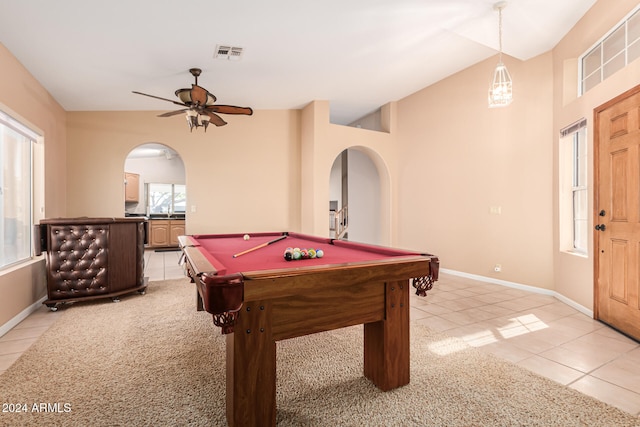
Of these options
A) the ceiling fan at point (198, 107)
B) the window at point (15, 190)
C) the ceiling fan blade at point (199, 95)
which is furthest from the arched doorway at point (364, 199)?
the window at point (15, 190)

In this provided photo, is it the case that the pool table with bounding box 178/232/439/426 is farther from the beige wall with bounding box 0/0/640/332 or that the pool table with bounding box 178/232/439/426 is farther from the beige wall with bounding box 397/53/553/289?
the beige wall with bounding box 397/53/553/289

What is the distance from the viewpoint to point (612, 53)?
3188 millimetres

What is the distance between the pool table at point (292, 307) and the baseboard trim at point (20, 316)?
228 centimetres

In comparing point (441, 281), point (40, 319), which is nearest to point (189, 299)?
point (40, 319)

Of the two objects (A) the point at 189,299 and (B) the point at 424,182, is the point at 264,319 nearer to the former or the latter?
(A) the point at 189,299

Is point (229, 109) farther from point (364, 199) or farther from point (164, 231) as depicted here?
point (164, 231)

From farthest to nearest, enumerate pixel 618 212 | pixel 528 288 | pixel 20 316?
pixel 528 288 → pixel 20 316 → pixel 618 212

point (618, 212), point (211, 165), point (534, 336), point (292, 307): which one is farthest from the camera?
point (211, 165)

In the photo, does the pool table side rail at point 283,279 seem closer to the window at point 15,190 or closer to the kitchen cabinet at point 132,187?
the window at point 15,190

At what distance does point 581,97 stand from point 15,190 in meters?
6.22

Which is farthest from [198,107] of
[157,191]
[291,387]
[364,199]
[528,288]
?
[157,191]

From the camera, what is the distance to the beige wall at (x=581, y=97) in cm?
294

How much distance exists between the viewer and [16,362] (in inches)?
89.3

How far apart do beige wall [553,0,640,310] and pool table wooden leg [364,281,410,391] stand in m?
2.59
